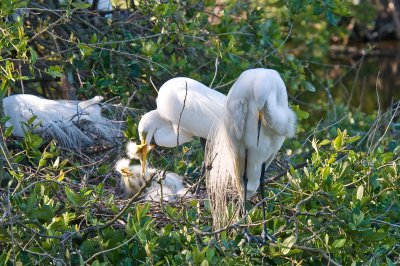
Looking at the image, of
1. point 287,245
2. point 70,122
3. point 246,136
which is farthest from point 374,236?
point 70,122

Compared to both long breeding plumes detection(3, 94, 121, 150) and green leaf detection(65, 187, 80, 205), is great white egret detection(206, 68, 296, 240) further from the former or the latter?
long breeding plumes detection(3, 94, 121, 150)

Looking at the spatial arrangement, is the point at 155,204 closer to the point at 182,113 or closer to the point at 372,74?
the point at 182,113

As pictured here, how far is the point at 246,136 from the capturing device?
3.66 meters

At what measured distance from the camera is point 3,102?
454 centimetres

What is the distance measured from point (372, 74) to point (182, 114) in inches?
353

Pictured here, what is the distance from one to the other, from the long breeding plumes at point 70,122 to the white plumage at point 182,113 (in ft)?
0.63

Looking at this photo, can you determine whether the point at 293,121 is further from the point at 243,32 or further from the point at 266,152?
the point at 243,32

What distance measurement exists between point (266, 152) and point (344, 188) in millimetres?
506

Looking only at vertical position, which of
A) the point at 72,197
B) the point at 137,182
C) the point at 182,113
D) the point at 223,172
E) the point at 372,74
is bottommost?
the point at 372,74

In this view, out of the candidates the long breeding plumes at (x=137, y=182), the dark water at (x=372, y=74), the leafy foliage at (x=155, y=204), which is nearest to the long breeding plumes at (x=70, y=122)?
the leafy foliage at (x=155, y=204)

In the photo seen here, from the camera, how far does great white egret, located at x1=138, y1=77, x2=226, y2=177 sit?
4281 millimetres

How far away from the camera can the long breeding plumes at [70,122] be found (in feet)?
14.0

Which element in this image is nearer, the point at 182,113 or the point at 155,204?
the point at 155,204

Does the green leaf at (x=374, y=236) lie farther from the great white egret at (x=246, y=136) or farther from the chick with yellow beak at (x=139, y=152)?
the chick with yellow beak at (x=139, y=152)
